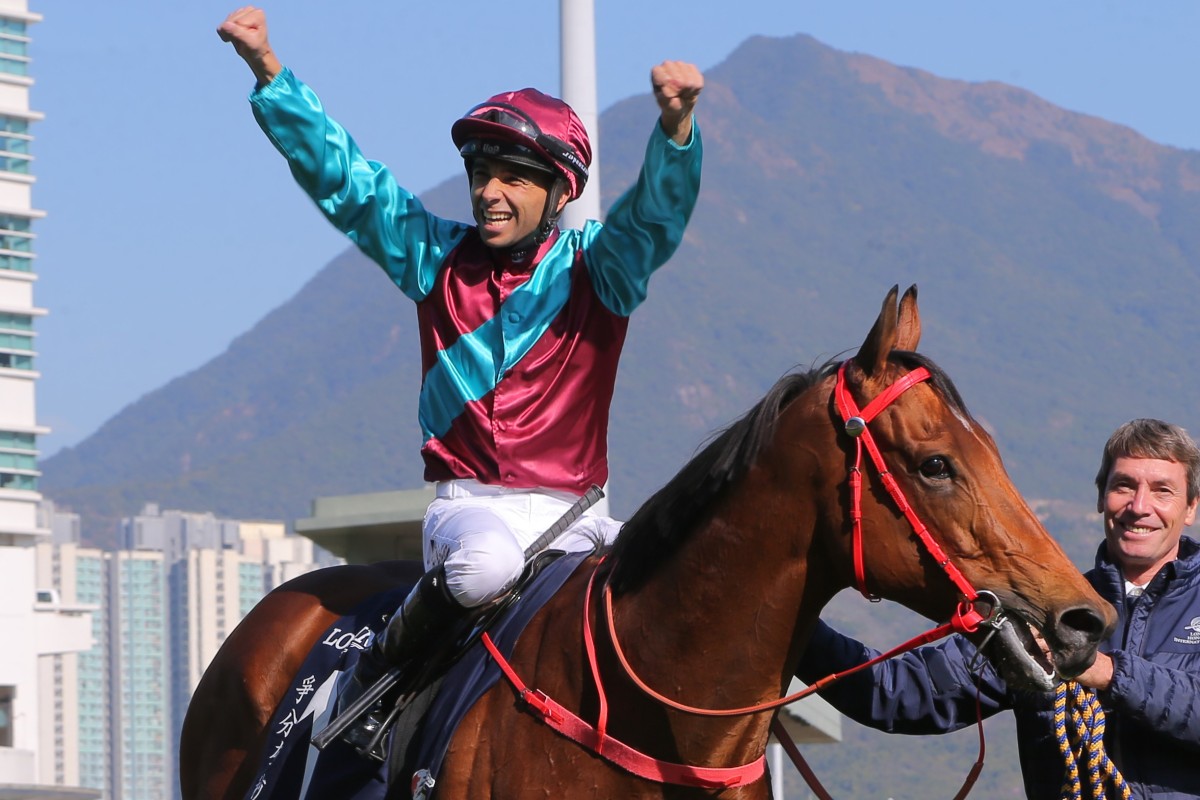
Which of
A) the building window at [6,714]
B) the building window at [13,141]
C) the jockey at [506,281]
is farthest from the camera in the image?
the building window at [13,141]

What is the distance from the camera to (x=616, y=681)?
14.0 ft

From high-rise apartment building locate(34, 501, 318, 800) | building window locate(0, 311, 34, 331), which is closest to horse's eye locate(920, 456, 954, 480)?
building window locate(0, 311, 34, 331)

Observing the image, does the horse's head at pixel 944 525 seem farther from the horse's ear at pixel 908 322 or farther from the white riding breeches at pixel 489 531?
the white riding breeches at pixel 489 531

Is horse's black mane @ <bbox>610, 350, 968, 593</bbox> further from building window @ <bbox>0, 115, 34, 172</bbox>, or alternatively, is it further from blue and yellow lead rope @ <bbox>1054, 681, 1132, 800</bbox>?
building window @ <bbox>0, 115, 34, 172</bbox>

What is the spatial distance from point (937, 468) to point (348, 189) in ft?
5.76

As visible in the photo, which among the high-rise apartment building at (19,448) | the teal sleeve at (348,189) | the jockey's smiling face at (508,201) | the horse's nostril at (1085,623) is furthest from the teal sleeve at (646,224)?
the high-rise apartment building at (19,448)

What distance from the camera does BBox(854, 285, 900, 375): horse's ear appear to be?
395 cm

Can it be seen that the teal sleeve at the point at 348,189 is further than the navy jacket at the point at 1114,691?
Yes

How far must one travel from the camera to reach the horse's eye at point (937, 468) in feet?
13.0

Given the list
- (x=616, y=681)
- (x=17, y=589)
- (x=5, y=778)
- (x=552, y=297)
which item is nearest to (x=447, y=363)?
(x=552, y=297)

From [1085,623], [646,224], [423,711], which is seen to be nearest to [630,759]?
[423,711]

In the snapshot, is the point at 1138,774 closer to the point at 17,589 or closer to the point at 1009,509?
the point at 1009,509

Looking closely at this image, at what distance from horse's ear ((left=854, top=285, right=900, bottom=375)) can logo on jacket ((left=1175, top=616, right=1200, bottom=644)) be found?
3.47 ft

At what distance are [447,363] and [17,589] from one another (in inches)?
1676
